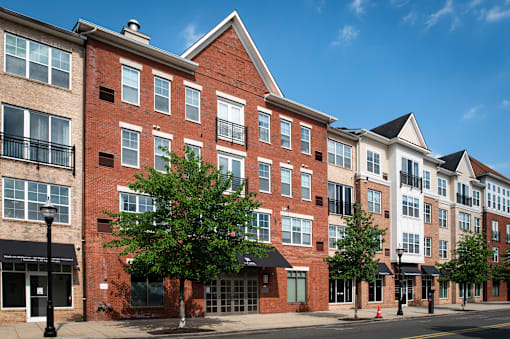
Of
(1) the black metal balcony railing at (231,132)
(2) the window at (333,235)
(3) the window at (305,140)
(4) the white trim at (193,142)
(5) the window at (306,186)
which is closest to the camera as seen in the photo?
(4) the white trim at (193,142)

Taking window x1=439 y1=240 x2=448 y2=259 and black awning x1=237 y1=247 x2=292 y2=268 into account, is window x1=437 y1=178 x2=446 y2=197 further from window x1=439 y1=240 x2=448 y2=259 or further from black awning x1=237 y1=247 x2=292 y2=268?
black awning x1=237 y1=247 x2=292 y2=268

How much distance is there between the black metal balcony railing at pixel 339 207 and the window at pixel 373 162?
3838mm

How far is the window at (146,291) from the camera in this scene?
22578mm

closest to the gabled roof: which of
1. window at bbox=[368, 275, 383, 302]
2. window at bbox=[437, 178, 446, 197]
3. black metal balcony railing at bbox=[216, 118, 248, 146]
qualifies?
black metal balcony railing at bbox=[216, 118, 248, 146]

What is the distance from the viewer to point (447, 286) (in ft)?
152

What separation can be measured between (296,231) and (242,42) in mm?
12278

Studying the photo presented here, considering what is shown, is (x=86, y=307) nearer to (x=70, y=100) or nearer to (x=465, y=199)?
(x=70, y=100)

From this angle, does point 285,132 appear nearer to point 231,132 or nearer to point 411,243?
point 231,132

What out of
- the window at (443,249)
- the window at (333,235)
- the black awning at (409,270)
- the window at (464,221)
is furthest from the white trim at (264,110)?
the window at (464,221)

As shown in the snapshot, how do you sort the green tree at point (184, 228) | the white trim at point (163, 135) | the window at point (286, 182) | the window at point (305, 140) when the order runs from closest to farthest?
the green tree at point (184, 228) → the white trim at point (163, 135) → the window at point (286, 182) → the window at point (305, 140)

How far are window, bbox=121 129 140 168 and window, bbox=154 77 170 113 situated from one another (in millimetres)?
2018

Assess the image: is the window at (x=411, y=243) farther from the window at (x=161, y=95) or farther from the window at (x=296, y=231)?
the window at (x=161, y=95)

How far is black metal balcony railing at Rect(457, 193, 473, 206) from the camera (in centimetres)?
4928

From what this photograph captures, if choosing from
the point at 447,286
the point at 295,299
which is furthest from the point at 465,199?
the point at 295,299
